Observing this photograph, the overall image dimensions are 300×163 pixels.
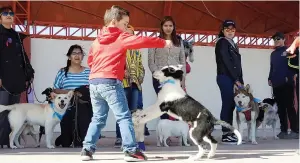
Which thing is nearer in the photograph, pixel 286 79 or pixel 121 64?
pixel 121 64

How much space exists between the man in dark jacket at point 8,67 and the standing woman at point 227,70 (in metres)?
2.40

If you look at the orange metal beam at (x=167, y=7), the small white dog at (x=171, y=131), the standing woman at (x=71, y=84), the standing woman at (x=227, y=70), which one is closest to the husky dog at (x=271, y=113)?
the standing woman at (x=227, y=70)

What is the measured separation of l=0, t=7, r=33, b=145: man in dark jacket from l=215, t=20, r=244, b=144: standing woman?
2397 millimetres

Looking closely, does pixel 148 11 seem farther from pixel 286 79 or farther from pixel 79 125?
pixel 79 125

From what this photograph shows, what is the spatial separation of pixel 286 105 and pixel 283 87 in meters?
0.29

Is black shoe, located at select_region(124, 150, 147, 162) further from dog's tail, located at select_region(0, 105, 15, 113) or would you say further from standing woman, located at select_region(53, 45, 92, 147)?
dog's tail, located at select_region(0, 105, 15, 113)

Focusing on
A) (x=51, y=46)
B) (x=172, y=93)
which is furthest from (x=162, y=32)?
(x=51, y=46)

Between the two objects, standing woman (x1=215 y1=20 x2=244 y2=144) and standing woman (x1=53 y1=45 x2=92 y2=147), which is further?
standing woman (x1=215 y1=20 x2=244 y2=144)

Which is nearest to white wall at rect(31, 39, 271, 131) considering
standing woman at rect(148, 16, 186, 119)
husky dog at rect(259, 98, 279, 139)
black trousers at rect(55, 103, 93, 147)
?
husky dog at rect(259, 98, 279, 139)

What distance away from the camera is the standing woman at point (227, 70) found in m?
5.48

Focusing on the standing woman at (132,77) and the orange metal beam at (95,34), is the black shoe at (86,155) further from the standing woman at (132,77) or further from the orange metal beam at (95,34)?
the orange metal beam at (95,34)

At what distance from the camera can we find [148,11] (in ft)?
40.7

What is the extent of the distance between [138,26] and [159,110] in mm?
8818

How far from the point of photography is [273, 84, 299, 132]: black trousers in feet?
22.1
